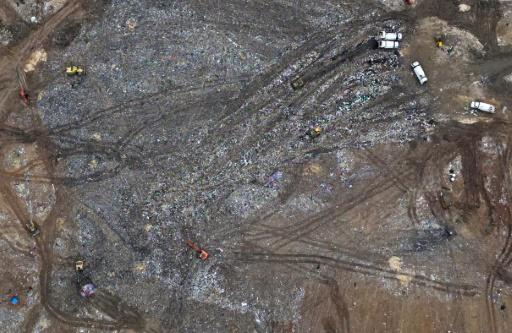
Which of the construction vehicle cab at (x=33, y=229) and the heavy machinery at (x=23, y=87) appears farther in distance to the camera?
the heavy machinery at (x=23, y=87)

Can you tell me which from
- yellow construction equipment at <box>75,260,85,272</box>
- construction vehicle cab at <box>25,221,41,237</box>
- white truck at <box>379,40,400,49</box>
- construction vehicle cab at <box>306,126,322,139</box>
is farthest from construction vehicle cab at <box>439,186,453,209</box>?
construction vehicle cab at <box>25,221,41,237</box>

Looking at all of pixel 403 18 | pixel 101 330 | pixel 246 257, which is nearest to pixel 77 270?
pixel 101 330

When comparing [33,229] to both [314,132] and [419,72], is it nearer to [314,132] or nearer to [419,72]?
[314,132]

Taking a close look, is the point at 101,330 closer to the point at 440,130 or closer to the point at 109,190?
the point at 109,190

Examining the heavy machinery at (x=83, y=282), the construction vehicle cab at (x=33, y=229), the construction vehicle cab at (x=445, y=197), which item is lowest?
the heavy machinery at (x=83, y=282)

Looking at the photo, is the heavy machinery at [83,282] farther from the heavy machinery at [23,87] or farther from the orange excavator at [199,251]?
the heavy machinery at [23,87]

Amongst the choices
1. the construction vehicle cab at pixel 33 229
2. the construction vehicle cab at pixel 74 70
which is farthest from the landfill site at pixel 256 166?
the construction vehicle cab at pixel 74 70
